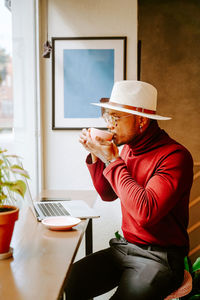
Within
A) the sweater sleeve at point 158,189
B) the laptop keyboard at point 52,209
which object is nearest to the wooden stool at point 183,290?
the sweater sleeve at point 158,189

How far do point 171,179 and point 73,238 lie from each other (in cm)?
46

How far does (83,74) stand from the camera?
2.57 m

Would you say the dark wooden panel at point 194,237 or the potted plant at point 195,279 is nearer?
the potted plant at point 195,279

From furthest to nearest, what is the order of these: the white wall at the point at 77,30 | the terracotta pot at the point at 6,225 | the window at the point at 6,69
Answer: the white wall at the point at 77,30 → the window at the point at 6,69 → the terracotta pot at the point at 6,225

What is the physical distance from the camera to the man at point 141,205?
1415mm

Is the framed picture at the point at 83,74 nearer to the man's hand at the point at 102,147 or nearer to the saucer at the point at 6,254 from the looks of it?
the man's hand at the point at 102,147

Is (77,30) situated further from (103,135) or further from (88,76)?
(103,135)

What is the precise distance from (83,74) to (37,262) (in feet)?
5.60

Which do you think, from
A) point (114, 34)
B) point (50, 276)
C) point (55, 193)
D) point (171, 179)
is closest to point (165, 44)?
point (114, 34)

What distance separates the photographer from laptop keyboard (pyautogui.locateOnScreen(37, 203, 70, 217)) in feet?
5.46

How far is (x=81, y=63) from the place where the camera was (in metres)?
2.56

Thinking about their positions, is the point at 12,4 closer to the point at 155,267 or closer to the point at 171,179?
the point at 171,179

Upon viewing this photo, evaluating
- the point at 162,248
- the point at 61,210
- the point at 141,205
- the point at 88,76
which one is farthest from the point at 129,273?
the point at 88,76

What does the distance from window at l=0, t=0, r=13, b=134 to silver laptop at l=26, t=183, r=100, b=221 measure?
1.95ft
